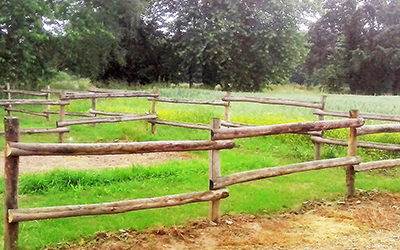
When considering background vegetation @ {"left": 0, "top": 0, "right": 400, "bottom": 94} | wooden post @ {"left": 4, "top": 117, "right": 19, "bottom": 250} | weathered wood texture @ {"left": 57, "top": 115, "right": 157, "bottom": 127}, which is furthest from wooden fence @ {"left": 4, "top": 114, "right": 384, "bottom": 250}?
background vegetation @ {"left": 0, "top": 0, "right": 400, "bottom": 94}

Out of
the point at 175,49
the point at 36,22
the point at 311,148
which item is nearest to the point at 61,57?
the point at 36,22

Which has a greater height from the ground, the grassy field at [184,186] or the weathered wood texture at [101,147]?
the weathered wood texture at [101,147]

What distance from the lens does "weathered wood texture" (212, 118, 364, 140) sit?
469 cm

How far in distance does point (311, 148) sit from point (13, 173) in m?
7.03

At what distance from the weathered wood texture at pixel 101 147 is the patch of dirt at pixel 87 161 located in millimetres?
2913

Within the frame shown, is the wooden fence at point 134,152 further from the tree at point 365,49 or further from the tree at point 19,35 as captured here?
the tree at point 365,49

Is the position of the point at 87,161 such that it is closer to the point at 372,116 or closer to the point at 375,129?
the point at 375,129

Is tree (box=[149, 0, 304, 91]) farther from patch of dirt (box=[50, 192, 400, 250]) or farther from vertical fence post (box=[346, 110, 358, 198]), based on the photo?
patch of dirt (box=[50, 192, 400, 250])

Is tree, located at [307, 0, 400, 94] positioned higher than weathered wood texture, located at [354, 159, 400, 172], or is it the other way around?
tree, located at [307, 0, 400, 94]

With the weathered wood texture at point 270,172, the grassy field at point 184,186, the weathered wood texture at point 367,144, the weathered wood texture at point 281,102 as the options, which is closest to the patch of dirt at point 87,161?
the grassy field at point 184,186

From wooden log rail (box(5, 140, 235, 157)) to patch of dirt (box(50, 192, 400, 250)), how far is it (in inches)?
35.1

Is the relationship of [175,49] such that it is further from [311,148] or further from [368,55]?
[311,148]

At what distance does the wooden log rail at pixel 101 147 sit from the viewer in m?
3.70

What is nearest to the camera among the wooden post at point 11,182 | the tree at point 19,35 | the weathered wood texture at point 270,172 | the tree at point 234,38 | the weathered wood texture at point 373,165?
the wooden post at point 11,182
